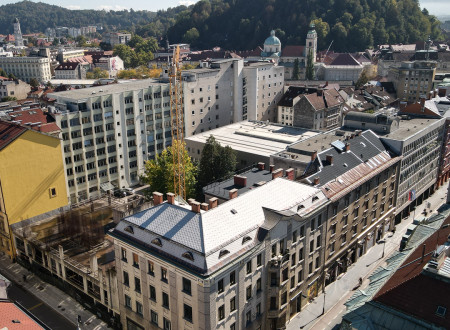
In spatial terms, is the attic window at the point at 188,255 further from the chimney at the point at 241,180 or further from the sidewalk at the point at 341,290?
the chimney at the point at 241,180

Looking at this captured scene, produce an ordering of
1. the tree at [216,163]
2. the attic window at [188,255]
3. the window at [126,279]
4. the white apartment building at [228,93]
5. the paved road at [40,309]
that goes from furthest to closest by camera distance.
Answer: the white apartment building at [228,93], the tree at [216,163], the paved road at [40,309], the window at [126,279], the attic window at [188,255]

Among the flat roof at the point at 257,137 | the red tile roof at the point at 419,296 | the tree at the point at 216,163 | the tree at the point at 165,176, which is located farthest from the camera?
the flat roof at the point at 257,137

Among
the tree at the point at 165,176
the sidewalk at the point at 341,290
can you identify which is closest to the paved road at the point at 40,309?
the tree at the point at 165,176

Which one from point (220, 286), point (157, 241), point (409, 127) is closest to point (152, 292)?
point (157, 241)

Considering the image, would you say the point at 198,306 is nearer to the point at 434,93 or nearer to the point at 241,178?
the point at 241,178

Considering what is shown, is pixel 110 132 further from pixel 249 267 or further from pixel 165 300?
pixel 249 267

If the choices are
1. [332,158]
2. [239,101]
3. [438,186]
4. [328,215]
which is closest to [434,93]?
[438,186]

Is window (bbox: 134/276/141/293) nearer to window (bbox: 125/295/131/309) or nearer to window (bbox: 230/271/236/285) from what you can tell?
window (bbox: 125/295/131/309)
